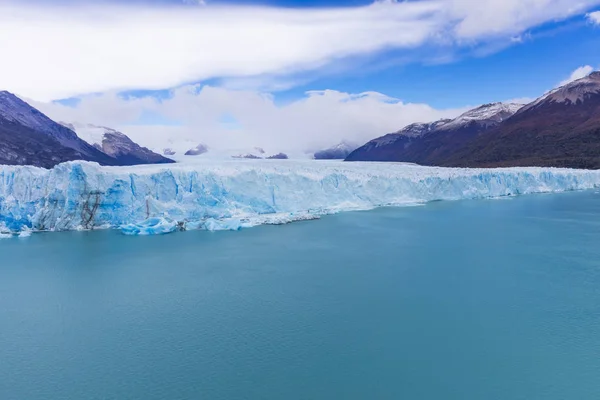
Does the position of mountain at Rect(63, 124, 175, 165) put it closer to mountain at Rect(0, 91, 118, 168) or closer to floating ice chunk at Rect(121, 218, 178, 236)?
mountain at Rect(0, 91, 118, 168)

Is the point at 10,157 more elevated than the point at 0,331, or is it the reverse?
the point at 10,157

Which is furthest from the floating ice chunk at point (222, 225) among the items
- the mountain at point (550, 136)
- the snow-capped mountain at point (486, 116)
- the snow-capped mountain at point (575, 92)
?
the snow-capped mountain at point (486, 116)

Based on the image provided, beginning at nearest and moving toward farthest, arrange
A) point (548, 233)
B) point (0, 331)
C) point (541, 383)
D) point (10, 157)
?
point (541, 383) → point (0, 331) → point (548, 233) → point (10, 157)

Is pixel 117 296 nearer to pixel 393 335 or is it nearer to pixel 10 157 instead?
pixel 393 335

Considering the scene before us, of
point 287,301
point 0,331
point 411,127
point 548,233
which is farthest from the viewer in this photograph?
point 411,127

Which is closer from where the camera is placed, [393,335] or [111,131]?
[393,335]

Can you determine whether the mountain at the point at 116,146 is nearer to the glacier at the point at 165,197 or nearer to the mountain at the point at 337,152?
the mountain at the point at 337,152

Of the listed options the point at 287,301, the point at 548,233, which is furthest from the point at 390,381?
the point at 548,233

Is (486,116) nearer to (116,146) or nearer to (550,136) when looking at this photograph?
(550,136)
